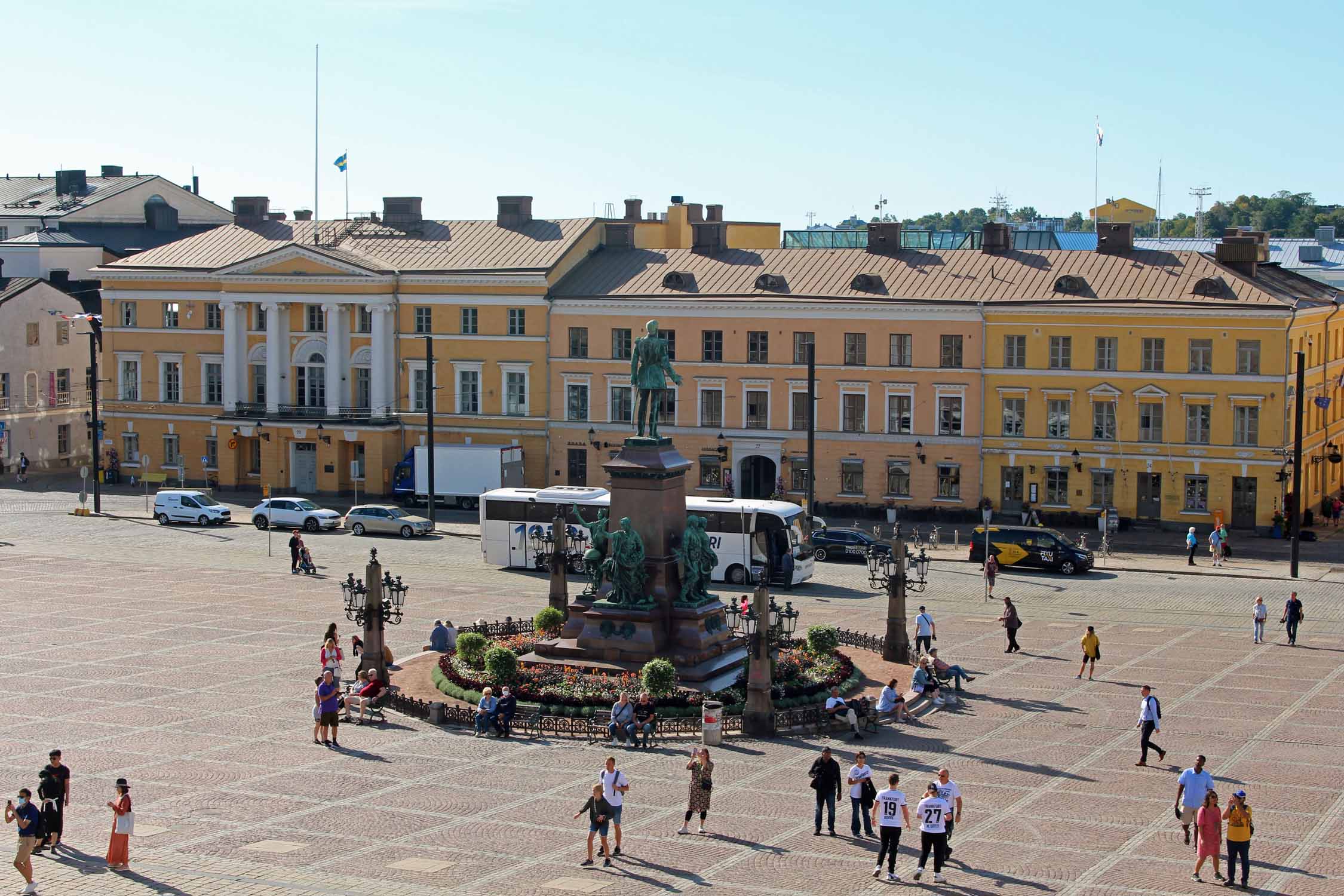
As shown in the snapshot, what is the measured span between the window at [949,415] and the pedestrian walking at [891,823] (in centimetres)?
4756

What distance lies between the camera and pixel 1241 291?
224 ft

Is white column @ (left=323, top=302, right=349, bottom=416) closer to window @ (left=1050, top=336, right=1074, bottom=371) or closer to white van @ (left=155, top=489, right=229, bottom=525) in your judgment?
white van @ (left=155, top=489, right=229, bottom=525)

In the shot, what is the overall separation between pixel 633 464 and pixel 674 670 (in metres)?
4.78

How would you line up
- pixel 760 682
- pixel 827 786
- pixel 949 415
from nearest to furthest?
pixel 827 786
pixel 760 682
pixel 949 415

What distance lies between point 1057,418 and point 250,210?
143 feet

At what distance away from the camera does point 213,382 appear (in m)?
84.9

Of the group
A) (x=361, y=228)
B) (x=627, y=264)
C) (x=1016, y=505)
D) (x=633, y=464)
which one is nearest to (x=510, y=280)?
(x=627, y=264)

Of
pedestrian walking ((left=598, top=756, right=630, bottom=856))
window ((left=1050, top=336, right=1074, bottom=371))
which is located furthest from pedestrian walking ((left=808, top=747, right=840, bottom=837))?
window ((left=1050, top=336, right=1074, bottom=371))

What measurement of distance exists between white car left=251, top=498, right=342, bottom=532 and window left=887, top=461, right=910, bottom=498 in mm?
22919

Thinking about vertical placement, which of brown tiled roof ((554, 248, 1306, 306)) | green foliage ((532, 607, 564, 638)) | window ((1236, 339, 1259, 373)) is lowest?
green foliage ((532, 607, 564, 638))

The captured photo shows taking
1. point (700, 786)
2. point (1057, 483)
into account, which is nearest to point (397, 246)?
point (1057, 483)

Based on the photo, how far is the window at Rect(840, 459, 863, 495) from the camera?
73688 millimetres

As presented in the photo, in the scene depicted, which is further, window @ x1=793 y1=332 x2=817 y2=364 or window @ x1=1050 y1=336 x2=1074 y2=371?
window @ x1=793 y1=332 x2=817 y2=364

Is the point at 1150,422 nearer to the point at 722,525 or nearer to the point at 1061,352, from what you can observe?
the point at 1061,352
